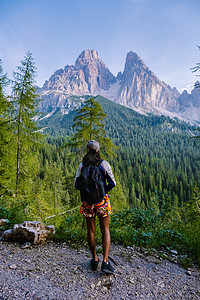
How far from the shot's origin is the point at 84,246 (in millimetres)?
3951

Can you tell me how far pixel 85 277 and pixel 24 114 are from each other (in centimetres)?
862

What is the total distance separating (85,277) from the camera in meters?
2.67

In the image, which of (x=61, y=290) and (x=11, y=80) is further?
(x=11, y=80)

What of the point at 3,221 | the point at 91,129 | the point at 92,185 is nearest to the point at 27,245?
the point at 3,221

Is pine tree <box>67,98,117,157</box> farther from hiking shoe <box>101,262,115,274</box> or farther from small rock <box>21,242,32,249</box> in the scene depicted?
hiking shoe <box>101,262,115,274</box>

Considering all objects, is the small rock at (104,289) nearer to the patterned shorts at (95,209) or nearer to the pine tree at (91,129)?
the patterned shorts at (95,209)

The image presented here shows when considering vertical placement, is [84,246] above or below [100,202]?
below

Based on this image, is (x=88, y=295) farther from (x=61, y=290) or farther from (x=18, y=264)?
(x=18, y=264)

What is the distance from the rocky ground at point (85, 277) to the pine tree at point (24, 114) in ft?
20.8

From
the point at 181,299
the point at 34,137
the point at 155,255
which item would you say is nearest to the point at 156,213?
the point at 155,255

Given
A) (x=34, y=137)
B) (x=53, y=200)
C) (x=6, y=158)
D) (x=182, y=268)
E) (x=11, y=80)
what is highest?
(x=11, y=80)

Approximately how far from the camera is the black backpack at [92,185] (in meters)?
2.80

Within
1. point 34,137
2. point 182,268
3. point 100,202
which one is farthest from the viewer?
point 34,137

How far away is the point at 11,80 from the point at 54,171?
52.2 ft
